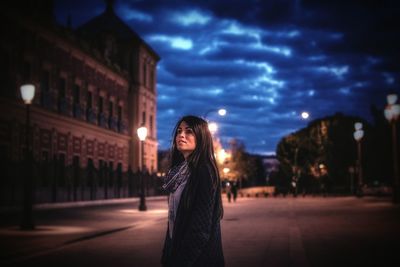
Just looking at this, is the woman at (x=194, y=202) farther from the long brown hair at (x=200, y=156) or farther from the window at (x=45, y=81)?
the window at (x=45, y=81)

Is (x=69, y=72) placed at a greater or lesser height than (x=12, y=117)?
greater

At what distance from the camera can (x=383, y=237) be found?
46.6 feet

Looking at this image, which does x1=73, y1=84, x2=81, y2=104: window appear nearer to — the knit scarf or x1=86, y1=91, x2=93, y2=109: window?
x1=86, y1=91, x2=93, y2=109: window

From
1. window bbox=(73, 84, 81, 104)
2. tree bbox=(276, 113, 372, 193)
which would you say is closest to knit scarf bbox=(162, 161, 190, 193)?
window bbox=(73, 84, 81, 104)

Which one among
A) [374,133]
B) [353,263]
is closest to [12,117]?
[353,263]

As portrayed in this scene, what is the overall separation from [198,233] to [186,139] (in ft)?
2.19

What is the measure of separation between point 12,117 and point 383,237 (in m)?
23.0

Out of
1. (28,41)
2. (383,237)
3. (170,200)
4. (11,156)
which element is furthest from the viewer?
(28,41)

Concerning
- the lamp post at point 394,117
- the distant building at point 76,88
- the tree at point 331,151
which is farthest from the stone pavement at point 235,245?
the tree at point 331,151

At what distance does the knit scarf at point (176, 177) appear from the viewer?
162 inches

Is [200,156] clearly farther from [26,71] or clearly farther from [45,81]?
[45,81]

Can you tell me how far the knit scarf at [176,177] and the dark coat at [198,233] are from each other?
0.09m

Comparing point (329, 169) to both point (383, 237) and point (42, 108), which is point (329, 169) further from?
point (383, 237)

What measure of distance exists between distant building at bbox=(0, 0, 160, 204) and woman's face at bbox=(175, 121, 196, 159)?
2591 cm
